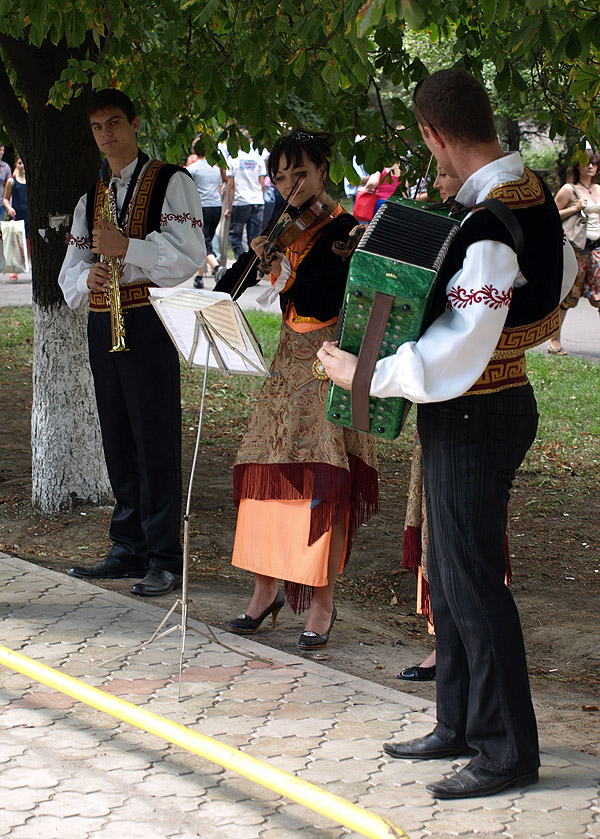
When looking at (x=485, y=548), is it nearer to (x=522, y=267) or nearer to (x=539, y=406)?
(x=522, y=267)

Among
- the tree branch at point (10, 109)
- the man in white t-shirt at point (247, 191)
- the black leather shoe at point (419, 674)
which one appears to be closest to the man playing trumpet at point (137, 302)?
the tree branch at point (10, 109)

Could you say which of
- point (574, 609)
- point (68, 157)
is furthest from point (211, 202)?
point (574, 609)

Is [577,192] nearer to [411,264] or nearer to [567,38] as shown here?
[567,38]

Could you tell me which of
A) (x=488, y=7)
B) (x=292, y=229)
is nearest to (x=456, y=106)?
(x=488, y=7)

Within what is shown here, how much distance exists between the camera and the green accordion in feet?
9.49

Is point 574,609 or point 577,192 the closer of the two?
point 574,609

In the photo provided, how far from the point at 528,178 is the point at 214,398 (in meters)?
7.54

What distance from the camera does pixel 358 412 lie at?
3.04m

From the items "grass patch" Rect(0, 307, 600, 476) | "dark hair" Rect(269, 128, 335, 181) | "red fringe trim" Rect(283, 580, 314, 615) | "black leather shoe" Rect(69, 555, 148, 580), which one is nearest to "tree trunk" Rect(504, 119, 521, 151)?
"grass patch" Rect(0, 307, 600, 476)

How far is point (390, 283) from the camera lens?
2.90 m

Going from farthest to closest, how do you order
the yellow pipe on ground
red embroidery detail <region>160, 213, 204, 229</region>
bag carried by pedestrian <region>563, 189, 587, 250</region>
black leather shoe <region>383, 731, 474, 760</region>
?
1. bag carried by pedestrian <region>563, 189, 587, 250</region>
2. red embroidery detail <region>160, 213, 204, 229</region>
3. black leather shoe <region>383, 731, 474, 760</region>
4. the yellow pipe on ground

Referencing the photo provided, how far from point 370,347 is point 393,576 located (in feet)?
10.8

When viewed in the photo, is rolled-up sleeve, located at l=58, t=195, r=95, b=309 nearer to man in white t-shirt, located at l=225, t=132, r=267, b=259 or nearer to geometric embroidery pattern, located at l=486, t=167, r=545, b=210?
geometric embroidery pattern, located at l=486, t=167, r=545, b=210

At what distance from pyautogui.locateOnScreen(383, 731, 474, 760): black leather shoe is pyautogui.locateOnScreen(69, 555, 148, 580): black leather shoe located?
233cm
